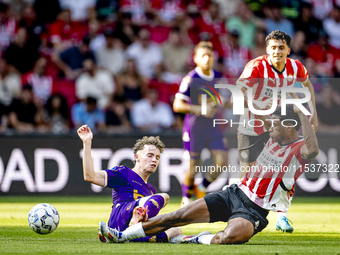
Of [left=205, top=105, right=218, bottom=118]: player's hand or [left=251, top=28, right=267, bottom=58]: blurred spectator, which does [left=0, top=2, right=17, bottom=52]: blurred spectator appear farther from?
[left=205, top=105, right=218, bottom=118]: player's hand

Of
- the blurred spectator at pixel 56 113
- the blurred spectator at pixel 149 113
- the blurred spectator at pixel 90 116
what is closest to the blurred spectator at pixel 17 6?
the blurred spectator at pixel 56 113

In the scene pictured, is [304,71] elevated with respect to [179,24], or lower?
lower

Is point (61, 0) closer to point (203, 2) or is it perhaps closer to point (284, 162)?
point (203, 2)

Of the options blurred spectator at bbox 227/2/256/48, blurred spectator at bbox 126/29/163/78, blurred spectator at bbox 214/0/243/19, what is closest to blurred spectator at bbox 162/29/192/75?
blurred spectator at bbox 126/29/163/78

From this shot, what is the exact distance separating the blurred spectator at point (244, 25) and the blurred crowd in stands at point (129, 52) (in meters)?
0.02

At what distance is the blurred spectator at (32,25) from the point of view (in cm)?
1220

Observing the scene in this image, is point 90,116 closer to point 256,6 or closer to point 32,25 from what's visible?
point 32,25

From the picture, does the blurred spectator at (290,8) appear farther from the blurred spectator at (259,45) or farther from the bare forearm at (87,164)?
the bare forearm at (87,164)

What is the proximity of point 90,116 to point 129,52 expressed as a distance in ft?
6.91

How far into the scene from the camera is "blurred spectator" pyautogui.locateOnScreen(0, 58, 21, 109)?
436 inches

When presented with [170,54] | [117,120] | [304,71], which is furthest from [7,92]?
[304,71]

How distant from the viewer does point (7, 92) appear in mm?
11195

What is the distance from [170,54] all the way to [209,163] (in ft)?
14.7

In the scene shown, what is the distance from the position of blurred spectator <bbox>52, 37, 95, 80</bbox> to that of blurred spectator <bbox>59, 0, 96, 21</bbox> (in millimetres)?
1406
